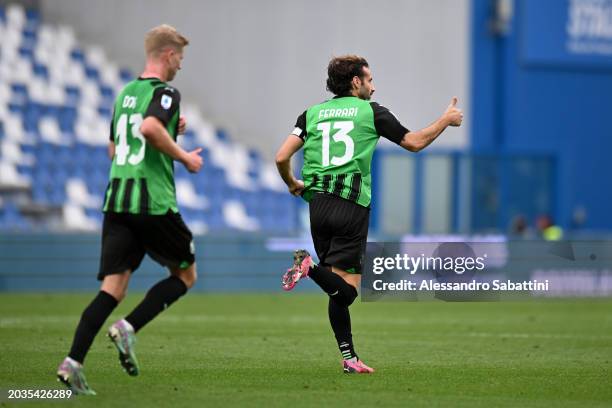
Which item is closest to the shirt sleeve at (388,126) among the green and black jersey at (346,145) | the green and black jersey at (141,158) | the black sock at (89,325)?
the green and black jersey at (346,145)

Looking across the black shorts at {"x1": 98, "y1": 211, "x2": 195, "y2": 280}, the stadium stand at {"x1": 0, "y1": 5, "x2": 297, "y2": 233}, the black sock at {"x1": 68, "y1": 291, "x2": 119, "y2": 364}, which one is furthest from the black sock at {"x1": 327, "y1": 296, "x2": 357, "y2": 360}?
the stadium stand at {"x1": 0, "y1": 5, "x2": 297, "y2": 233}

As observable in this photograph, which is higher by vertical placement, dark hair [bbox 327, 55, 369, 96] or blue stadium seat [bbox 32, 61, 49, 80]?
dark hair [bbox 327, 55, 369, 96]

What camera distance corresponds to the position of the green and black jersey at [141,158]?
22.5 feet

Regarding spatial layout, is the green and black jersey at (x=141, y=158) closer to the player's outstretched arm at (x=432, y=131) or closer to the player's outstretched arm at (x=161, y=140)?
the player's outstretched arm at (x=161, y=140)

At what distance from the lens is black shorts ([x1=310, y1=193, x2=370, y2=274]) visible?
8.19m

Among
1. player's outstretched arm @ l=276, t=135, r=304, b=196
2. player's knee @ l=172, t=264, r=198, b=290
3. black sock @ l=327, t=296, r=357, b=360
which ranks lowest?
black sock @ l=327, t=296, r=357, b=360

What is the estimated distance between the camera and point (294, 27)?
2680 cm

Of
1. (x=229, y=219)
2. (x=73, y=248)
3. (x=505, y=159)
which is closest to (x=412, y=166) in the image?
(x=505, y=159)

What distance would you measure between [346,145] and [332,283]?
3.16ft

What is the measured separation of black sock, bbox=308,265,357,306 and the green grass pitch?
55 centimetres

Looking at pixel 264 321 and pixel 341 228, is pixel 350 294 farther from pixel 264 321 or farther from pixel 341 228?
pixel 264 321

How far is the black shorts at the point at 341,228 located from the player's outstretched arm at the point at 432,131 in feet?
1.93

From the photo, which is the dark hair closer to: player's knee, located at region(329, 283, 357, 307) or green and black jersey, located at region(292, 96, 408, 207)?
green and black jersey, located at region(292, 96, 408, 207)

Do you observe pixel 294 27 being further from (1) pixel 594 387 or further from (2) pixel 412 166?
(1) pixel 594 387
